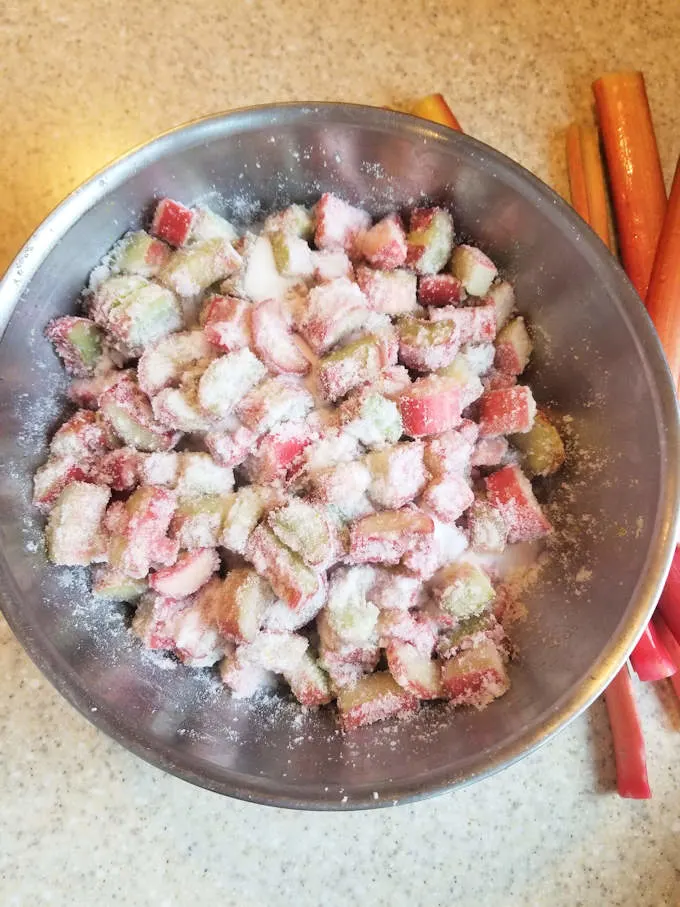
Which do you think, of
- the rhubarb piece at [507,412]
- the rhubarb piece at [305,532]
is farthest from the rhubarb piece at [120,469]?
the rhubarb piece at [507,412]

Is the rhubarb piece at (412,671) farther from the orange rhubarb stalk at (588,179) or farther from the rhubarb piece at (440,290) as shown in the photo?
the orange rhubarb stalk at (588,179)

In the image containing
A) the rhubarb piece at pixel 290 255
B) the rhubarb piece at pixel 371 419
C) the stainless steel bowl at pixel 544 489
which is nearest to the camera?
the stainless steel bowl at pixel 544 489

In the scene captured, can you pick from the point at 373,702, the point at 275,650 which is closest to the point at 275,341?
the point at 275,650

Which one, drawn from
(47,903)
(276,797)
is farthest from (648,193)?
(47,903)

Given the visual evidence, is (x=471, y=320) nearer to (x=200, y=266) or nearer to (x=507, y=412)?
(x=507, y=412)

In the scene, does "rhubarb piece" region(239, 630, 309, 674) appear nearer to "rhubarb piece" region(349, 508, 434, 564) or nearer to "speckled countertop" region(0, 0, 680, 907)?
"rhubarb piece" region(349, 508, 434, 564)

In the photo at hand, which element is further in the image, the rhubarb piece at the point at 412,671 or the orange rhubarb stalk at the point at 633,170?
the orange rhubarb stalk at the point at 633,170

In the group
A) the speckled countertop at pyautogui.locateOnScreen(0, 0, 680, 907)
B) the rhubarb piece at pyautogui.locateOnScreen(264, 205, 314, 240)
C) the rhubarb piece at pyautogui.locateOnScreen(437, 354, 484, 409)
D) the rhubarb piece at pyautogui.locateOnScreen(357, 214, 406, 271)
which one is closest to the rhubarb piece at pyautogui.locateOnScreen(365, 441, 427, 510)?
the rhubarb piece at pyautogui.locateOnScreen(437, 354, 484, 409)
